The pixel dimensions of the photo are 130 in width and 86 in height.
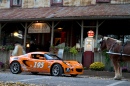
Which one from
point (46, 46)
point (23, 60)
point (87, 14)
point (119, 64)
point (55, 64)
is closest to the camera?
point (119, 64)

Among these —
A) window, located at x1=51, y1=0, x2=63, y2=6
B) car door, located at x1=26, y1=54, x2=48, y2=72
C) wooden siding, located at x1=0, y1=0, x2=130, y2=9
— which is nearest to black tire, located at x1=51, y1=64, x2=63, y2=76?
car door, located at x1=26, y1=54, x2=48, y2=72

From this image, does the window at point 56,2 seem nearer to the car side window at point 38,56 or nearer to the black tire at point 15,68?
the car side window at point 38,56

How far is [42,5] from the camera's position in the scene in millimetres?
27031

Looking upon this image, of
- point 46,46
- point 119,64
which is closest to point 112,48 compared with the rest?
point 119,64

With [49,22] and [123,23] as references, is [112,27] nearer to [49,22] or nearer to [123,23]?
[123,23]

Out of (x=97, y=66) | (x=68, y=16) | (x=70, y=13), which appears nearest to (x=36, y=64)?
(x=97, y=66)

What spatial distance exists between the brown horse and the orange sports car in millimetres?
2157

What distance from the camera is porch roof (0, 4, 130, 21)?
21.0 m

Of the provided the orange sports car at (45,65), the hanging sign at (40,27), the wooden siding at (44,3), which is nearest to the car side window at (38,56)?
the orange sports car at (45,65)

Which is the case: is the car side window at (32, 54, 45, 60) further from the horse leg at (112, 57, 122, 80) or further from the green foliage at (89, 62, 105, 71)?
the horse leg at (112, 57, 122, 80)

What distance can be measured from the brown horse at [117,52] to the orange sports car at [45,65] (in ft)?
7.08

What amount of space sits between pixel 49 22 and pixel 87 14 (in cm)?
370

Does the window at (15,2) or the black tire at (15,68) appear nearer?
the black tire at (15,68)

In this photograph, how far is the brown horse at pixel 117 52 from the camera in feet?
51.9
